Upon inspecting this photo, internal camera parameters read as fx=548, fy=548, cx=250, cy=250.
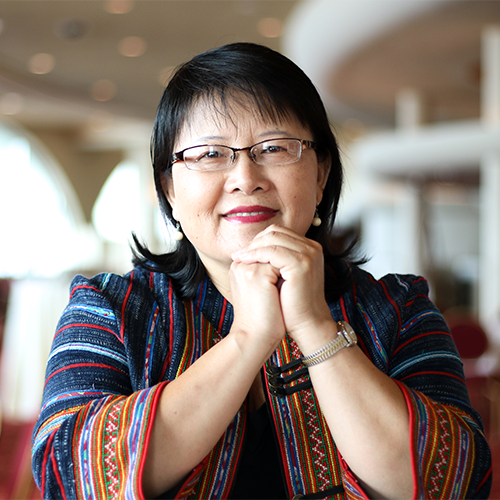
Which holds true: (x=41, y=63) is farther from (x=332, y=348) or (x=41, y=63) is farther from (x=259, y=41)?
(x=332, y=348)

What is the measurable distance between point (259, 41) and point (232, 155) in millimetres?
7047

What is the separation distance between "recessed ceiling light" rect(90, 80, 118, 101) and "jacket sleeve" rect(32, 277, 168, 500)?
894 centimetres

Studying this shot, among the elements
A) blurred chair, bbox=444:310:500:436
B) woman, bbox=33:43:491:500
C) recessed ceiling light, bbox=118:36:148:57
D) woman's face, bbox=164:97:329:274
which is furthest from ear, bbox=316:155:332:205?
recessed ceiling light, bbox=118:36:148:57

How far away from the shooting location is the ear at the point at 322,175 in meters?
1.26

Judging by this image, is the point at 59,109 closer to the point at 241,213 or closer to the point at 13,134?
the point at 13,134

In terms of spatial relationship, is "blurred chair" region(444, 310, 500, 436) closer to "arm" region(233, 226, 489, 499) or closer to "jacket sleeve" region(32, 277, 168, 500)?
"arm" region(233, 226, 489, 499)

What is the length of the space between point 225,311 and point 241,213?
A: 0.25 m

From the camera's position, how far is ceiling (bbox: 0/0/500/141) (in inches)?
227

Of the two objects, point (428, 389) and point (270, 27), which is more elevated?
point (270, 27)

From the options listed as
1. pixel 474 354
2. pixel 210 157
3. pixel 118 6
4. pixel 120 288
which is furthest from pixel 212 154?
pixel 118 6

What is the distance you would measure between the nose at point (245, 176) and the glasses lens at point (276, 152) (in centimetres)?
2

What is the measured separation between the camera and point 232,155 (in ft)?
3.52

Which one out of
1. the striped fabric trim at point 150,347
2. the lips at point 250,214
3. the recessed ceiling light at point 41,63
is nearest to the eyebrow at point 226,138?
the lips at point 250,214

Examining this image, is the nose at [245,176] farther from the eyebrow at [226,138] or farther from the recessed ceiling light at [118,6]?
the recessed ceiling light at [118,6]
